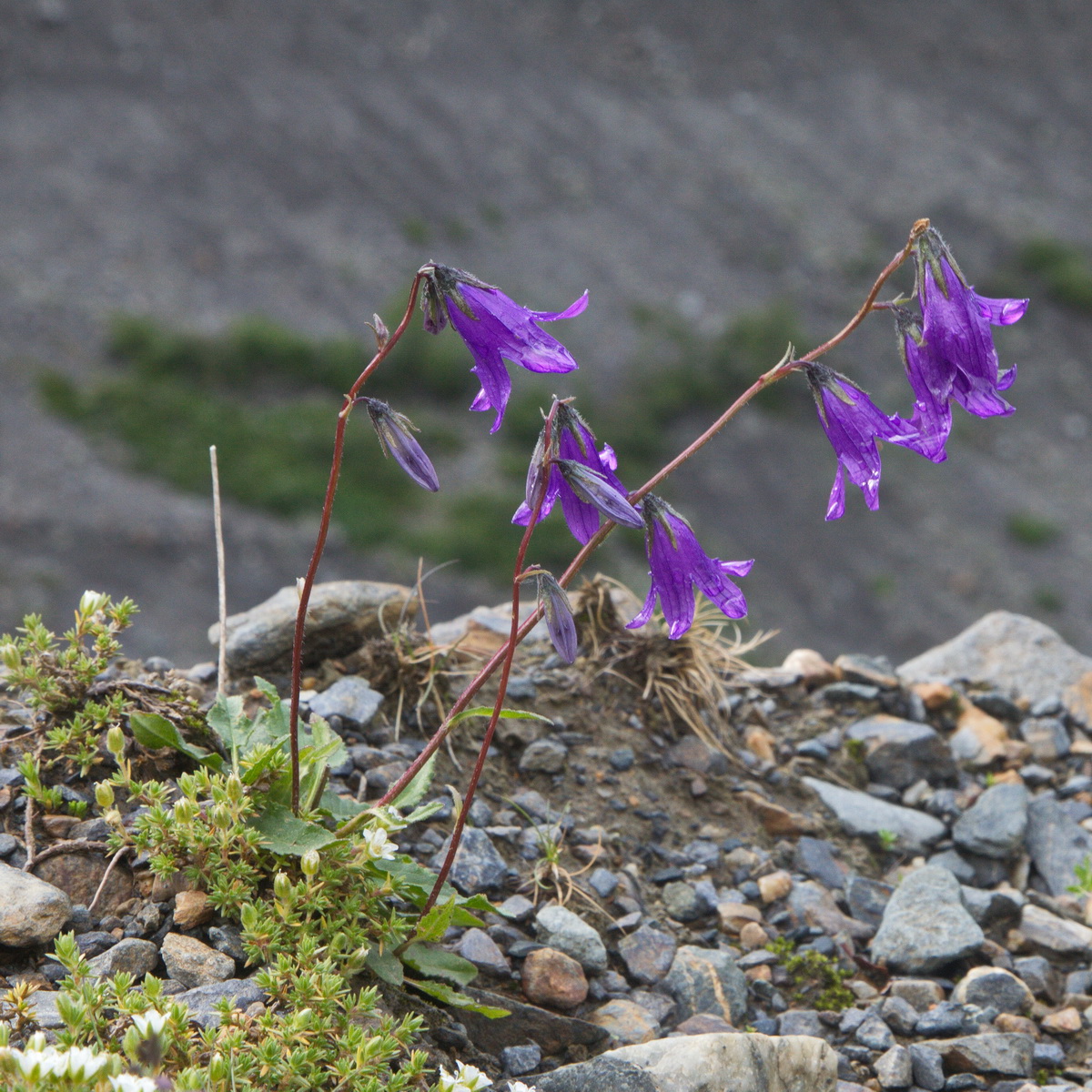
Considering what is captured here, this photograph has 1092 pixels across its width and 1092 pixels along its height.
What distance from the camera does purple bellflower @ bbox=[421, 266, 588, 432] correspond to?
7.86 ft

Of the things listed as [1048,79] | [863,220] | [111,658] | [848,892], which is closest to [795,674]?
[848,892]

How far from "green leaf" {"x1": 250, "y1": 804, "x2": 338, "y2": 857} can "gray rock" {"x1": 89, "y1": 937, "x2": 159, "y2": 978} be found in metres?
0.33

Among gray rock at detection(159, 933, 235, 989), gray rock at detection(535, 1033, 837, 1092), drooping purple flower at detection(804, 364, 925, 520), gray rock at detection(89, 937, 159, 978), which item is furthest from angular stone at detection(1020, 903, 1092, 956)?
gray rock at detection(89, 937, 159, 978)

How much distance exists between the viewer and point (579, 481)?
2371 millimetres

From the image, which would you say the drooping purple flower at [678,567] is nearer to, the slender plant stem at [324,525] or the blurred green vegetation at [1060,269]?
the slender plant stem at [324,525]

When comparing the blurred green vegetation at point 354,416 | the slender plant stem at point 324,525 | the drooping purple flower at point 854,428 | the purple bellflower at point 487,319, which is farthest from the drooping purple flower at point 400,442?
the blurred green vegetation at point 354,416

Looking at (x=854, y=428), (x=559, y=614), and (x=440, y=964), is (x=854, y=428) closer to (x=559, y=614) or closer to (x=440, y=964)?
(x=559, y=614)

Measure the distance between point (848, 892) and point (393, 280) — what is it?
35.7 feet

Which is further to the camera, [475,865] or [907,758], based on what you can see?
[907,758]

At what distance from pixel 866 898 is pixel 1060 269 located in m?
14.2

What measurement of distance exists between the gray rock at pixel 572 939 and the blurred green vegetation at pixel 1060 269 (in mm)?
14740

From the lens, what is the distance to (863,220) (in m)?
16.2

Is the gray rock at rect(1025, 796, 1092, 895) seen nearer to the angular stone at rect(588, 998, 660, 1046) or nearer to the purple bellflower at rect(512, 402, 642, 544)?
the angular stone at rect(588, 998, 660, 1046)

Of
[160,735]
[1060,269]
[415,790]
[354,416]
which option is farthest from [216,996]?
[1060,269]
